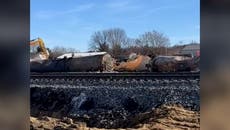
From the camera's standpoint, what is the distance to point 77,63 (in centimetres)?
3042

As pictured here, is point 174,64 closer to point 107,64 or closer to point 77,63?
point 107,64

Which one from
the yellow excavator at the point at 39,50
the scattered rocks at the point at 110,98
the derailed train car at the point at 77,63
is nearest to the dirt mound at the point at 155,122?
the scattered rocks at the point at 110,98

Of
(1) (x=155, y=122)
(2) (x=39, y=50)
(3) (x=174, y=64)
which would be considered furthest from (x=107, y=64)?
(1) (x=155, y=122)

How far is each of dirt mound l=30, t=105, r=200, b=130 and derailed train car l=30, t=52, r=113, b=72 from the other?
1626cm

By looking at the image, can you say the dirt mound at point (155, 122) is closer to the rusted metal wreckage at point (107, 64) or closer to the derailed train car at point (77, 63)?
the rusted metal wreckage at point (107, 64)

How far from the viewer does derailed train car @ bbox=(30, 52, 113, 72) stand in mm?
29859

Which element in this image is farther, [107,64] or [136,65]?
[136,65]

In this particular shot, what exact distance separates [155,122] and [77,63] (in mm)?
19398

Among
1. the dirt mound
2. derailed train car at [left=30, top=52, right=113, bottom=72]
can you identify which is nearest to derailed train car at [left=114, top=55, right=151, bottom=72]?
derailed train car at [left=30, top=52, right=113, bottom=72]

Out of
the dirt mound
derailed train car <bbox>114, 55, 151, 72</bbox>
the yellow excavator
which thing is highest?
the yellow excavator

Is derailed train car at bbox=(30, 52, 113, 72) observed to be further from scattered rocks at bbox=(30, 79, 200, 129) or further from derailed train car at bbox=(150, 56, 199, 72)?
scattered rocks at bbox=(30, 79, 200, 129)
